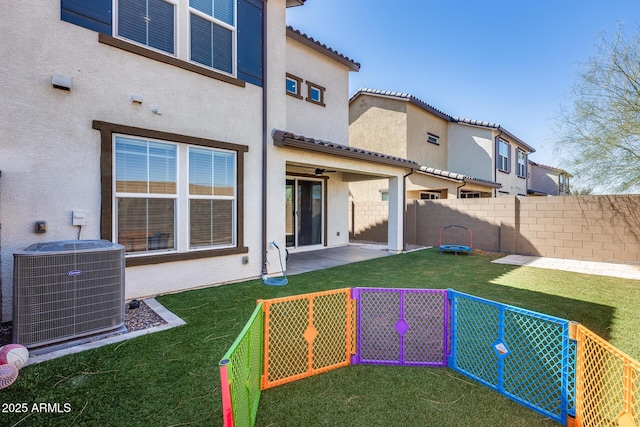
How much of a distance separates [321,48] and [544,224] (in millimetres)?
10421

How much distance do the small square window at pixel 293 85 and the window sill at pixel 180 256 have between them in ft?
21.1

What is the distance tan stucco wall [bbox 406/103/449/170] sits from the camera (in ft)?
57.3

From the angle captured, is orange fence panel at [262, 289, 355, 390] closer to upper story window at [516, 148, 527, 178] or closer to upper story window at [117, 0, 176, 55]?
upper story window at [117, 0, 176, 55]

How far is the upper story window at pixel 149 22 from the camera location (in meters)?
5.35

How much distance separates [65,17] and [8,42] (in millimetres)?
878

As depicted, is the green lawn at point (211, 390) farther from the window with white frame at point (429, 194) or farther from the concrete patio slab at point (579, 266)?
the window with white frame at point (429, 194)

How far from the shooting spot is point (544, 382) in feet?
10.1

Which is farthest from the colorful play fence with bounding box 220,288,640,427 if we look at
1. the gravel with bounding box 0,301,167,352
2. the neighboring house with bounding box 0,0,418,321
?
the neighboring house with bounding box 0,0,418,321

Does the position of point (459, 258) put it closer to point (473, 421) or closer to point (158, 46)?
point (473, 421)

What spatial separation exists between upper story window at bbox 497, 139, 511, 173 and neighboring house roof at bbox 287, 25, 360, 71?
42.8 feet

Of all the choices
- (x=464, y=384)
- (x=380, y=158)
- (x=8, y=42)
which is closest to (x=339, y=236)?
(x=380, y=158)

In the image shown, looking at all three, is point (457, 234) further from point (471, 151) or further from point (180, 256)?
point (180, 256)

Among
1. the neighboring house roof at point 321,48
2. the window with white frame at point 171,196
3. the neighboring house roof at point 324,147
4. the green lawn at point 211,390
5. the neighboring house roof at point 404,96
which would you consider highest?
the neighboring house roof at point 404,96

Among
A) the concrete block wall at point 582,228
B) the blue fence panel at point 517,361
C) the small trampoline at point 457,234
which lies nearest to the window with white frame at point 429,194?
the small trampoline at point 457,234
